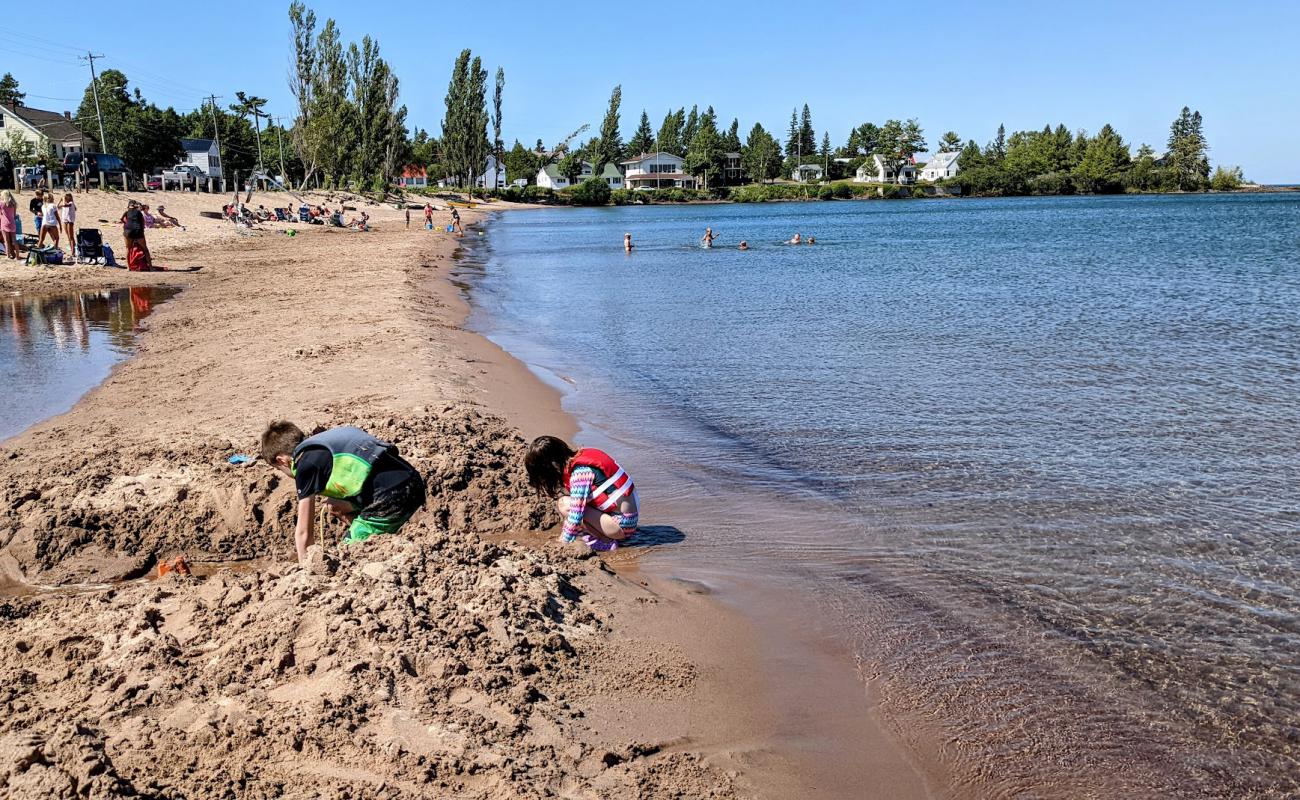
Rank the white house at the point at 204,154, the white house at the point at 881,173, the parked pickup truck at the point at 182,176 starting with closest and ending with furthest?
the parked pickup truck at the point at 182,176, the white house at the point at 204,154, the white house at the point at 881,173

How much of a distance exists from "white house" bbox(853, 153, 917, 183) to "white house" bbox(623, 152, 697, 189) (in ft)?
119

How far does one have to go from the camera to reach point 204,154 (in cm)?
8925

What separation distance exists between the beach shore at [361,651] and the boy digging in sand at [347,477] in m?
0.24

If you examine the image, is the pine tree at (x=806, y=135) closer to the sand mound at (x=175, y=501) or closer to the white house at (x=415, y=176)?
the white house at (x=415, y=176)

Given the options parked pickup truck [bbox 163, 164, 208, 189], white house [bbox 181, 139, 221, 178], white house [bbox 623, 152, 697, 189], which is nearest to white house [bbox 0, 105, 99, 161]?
parked pickup truck [bbox 163, 164, 208, 189]

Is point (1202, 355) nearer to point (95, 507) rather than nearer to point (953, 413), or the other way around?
point (953, 413)

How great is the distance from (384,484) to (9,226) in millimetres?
23210

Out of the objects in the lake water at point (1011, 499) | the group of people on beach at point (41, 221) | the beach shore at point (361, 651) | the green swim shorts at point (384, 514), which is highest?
the group of people on beach at point (41, 221)

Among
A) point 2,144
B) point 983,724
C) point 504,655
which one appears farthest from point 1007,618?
point 2,144

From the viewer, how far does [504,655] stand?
199 inches

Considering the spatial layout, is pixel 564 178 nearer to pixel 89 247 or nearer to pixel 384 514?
pixel 89 247

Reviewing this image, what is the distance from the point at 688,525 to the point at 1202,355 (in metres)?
12.2

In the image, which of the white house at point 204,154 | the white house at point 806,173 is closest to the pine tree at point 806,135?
the white house at point 806,173

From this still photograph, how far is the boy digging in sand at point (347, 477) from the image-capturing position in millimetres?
6039
